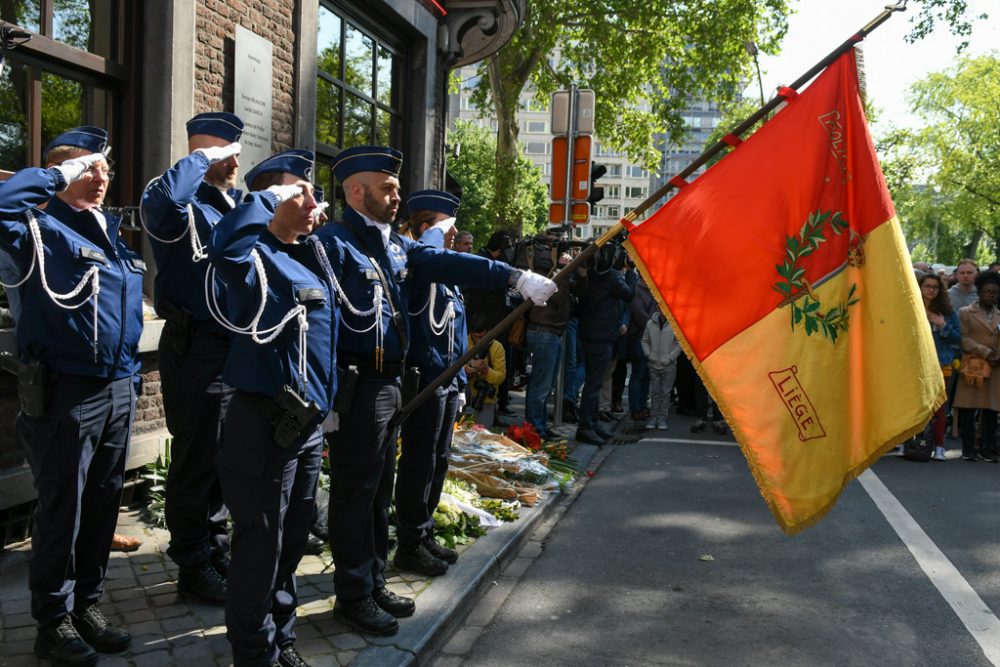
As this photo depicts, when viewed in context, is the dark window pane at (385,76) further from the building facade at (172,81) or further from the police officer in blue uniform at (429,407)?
the police officer in blue uniform at (429,407)

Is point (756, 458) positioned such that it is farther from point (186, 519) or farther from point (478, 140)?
point (478, 140)

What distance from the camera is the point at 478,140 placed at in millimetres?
66188

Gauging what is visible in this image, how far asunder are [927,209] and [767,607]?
2217 inches

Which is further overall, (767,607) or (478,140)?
(478,140)

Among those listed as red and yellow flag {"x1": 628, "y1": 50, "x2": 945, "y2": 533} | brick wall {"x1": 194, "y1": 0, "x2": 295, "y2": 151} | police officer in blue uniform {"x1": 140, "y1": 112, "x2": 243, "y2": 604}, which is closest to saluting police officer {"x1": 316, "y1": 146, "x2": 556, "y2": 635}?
police officer in blue uniform {"x1": 140, "y1": 112, "x2": 243, "y2": 604}

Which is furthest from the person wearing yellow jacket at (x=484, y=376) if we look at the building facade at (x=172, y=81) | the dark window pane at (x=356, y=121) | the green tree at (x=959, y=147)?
the green tree at (x=959, y=147)

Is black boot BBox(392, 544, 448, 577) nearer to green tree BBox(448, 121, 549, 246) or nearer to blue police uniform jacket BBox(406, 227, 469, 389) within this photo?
blue police uniform jacket BBox(406, 227, 469, 389)

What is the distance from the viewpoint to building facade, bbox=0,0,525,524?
5711mm

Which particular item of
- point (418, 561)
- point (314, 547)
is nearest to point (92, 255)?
point (314, 547)

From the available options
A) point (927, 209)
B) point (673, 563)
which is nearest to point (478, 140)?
point (927, 209)

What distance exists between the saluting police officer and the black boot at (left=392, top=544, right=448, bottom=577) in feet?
2.40

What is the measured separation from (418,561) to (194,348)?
5.79 feet

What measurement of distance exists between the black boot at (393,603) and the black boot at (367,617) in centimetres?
16

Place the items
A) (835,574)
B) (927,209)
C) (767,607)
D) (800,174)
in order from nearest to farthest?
(800,174), (767,607), (835,574), (927,209)
